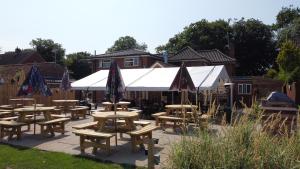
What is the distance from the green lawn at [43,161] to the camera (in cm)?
689

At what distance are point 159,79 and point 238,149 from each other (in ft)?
45.0

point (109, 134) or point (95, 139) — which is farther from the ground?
point (109, 134)

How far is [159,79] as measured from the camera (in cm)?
1772

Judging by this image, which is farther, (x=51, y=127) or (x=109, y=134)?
(x=51, y=127)

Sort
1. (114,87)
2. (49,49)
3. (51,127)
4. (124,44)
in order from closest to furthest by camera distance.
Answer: (114,87), (51,127), (49,49), (124,44)

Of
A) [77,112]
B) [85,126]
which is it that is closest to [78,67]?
[77,112]

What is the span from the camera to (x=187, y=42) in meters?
53.4

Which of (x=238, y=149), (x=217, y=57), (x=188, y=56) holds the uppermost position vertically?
(x=217, y=57)

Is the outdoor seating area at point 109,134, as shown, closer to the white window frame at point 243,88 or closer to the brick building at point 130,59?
the brick building at point 130,59

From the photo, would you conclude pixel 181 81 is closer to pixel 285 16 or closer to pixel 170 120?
pixel 170 120

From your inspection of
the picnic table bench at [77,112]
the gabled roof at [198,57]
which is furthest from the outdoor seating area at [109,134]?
the gabled roof at [198,57]

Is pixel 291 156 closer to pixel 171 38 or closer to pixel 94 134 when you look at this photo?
pixel 94 134

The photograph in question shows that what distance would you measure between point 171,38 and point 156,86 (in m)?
43.0

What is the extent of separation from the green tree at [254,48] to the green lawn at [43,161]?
45766mm
